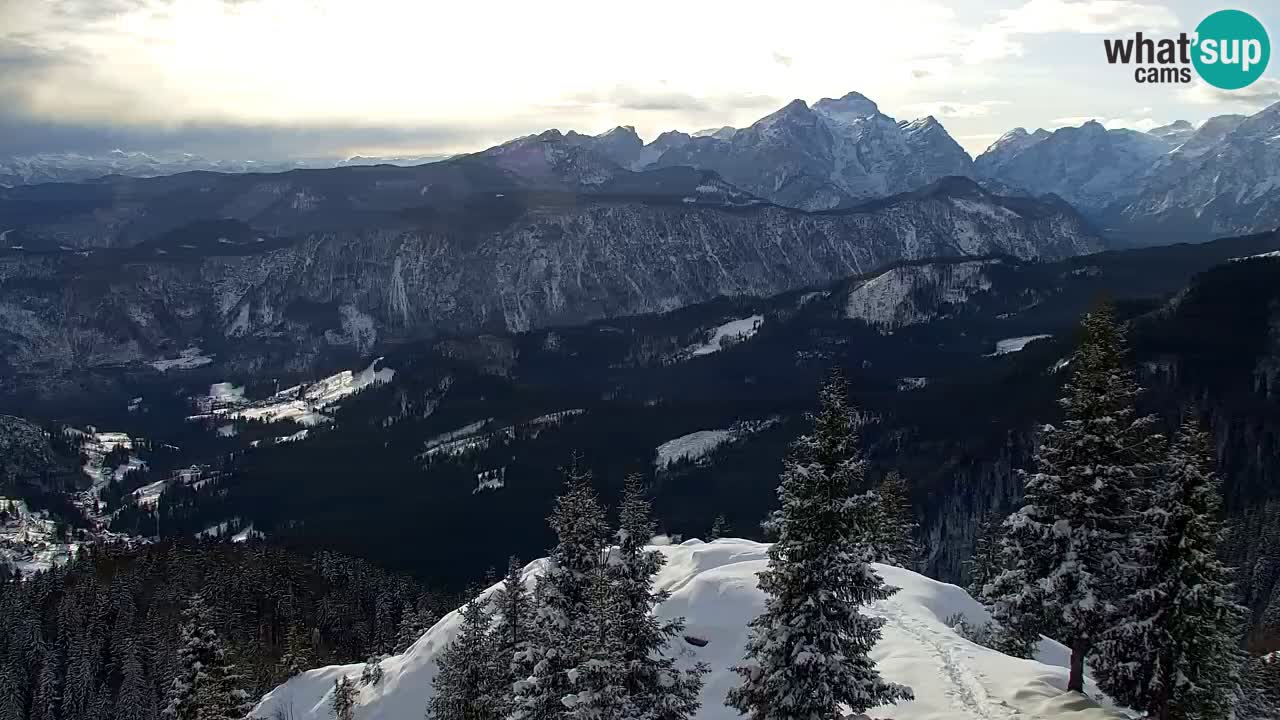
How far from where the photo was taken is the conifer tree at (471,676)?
50.1 metres

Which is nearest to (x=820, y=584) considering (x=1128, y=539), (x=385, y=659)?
(x=1128, y=539)

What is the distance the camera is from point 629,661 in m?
31.1

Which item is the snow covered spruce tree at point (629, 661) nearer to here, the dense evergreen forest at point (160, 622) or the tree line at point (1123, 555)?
the tree line at point (1123, 555)

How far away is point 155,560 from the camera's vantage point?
498 ft

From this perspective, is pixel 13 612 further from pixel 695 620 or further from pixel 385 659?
pixel 695 620

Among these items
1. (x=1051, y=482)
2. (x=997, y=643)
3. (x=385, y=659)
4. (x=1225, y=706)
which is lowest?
(x=385, y=659)

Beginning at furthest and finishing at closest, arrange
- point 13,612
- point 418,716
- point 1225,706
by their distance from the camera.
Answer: point 13,612 < point 418,716 < point 1225,706

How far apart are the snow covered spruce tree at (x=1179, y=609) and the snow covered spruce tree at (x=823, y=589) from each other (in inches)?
438

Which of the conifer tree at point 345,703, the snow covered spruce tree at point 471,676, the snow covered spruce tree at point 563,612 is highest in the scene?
the snow covered spruce tree at point 563,612

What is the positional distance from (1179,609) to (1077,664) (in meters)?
6.22

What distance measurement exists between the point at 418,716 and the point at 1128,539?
56.2 metres

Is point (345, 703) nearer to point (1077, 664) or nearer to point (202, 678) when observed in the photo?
point (202, 678)

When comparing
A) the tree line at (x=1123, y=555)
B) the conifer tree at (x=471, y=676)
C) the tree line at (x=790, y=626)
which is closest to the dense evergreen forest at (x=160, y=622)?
the conifer tree at (x=471, y=676)

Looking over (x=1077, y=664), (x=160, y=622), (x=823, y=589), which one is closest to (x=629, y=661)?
(x=823, y=589)
